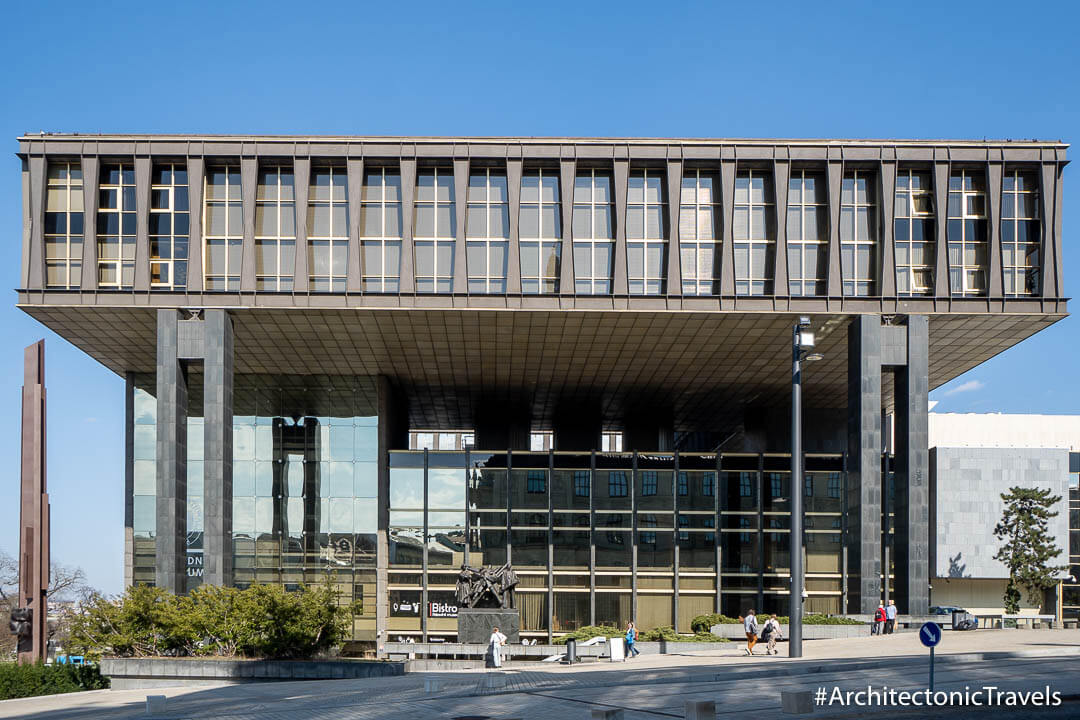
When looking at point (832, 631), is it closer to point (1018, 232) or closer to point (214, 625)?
point (1018, 232)

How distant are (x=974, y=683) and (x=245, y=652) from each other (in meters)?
23.6

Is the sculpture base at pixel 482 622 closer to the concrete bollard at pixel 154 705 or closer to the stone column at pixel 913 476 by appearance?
the stone column at pixel 913 476

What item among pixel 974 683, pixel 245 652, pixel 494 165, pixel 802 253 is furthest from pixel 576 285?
pixel 974 683

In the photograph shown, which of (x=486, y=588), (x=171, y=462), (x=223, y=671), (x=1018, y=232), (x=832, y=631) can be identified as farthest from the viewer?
(x=1018, y=232)

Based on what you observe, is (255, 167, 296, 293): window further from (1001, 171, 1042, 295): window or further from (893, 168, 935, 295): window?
(1001, 171, 1042, 295): window

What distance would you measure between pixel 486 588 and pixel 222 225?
1802cm

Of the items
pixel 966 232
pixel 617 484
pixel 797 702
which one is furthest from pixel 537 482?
pixel 797 702

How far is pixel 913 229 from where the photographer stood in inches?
1767

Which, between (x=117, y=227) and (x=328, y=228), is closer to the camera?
(x=117, y=227)

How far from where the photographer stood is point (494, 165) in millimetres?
44500

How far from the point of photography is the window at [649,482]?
181 feet

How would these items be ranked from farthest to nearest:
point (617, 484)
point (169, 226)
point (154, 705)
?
point (617, 484)
point (169, 226)
point (154, 705)

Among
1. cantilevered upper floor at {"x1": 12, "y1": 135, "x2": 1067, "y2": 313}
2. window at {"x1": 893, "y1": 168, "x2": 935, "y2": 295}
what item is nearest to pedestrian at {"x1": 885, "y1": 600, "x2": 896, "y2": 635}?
cantilevered upper floor at {"x1": 12, "y1": 135, "x2": 1067, "y2": 313}

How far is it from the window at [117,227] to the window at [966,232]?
32952 mm
